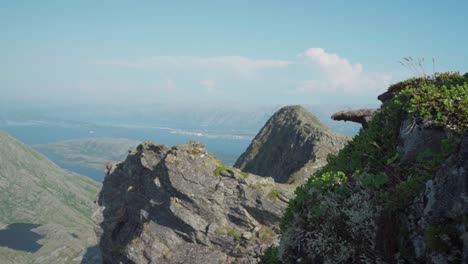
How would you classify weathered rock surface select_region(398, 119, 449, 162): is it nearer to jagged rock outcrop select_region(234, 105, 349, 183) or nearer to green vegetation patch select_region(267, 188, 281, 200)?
green vegetation patch select_region(267, 188, 281, 200)

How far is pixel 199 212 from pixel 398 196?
3569 centimetres

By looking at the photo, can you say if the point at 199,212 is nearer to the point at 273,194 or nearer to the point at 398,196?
the point at 273,194

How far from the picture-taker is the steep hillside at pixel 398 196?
6648 millimetres

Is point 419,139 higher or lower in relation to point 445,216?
higher

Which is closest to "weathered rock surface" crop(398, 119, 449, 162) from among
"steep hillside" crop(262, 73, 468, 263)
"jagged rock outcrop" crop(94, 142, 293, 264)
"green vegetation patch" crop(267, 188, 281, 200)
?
"steep hillside" crop(262, 73, 468, 263)

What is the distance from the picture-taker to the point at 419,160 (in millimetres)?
8961

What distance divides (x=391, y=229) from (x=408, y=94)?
183 inches

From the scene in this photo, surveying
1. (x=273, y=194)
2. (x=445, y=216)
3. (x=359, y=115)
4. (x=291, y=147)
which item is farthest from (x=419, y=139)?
(x=291, y=147)

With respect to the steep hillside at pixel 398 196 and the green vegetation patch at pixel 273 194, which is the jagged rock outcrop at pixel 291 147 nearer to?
the green vegetation patch at pixel 273 194

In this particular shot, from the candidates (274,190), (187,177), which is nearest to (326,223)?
(274,190)

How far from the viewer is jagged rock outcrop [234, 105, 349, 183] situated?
48281 mm

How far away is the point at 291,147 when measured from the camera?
55.2 metres

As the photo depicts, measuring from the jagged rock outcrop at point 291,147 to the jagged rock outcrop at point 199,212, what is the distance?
6.55 metres

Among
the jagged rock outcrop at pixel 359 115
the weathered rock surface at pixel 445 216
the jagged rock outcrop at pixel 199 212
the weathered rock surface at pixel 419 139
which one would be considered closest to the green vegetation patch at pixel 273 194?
the jagged rock outcrop at pixel 199 212
